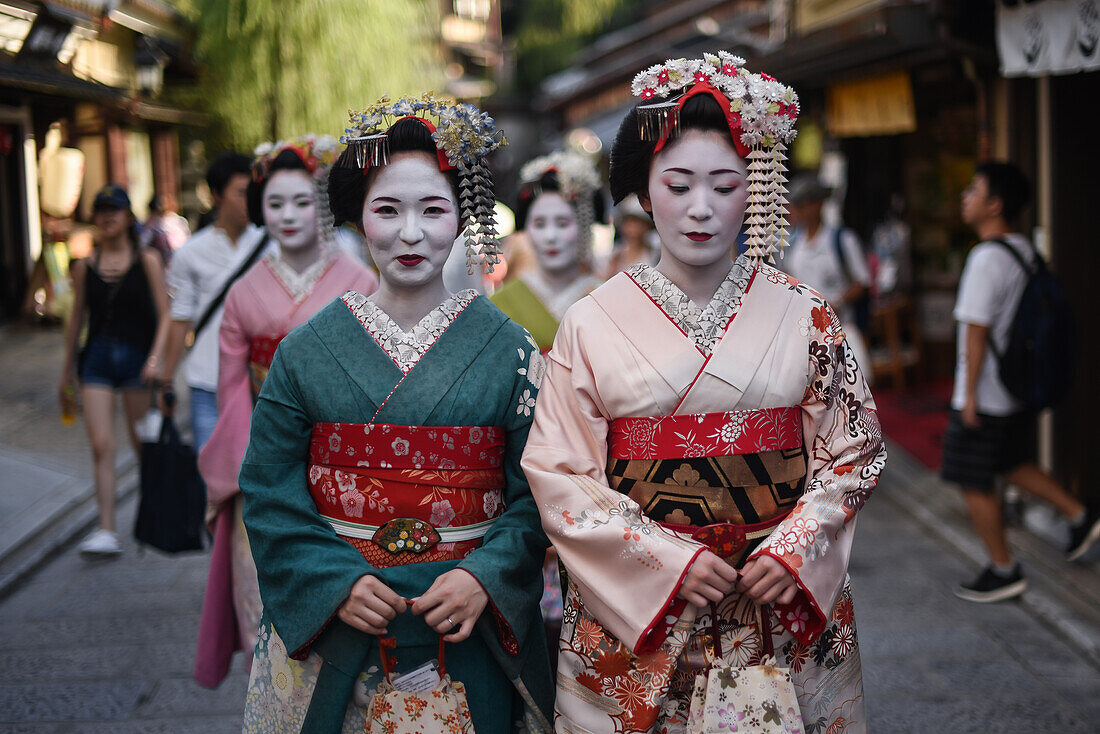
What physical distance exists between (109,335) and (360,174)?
4233 mm

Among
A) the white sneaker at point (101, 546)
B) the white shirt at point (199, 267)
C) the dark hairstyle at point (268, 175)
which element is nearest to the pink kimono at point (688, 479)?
the dark hairstyle at point (268, 175)

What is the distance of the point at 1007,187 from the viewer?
5266 mm

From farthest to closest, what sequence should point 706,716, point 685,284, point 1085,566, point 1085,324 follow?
point 1085,324
point 1085,566
point 685,284
point 706,716

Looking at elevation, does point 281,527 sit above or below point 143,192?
below

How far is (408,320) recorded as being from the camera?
2.65 meters

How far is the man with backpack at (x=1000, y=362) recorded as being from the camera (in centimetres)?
517

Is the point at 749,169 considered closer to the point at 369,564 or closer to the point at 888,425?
the point at 369,564

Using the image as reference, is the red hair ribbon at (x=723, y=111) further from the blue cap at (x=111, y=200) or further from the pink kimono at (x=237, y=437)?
the blue cap at (x=111, y=200)

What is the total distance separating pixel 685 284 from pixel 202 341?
295 centimetres

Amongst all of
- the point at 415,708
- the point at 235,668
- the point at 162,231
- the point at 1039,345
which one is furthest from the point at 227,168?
the point at 162,231

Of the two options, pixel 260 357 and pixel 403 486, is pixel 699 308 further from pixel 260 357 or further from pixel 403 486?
pixel 260 357

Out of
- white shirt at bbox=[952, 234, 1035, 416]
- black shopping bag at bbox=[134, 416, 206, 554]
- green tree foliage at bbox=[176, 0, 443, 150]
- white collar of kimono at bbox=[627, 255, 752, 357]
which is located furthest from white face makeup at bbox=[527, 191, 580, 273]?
green tree foliage at bbox=[176, 0, 443, 150]

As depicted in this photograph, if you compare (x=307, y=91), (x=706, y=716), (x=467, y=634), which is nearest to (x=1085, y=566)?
(x=706, y=716)

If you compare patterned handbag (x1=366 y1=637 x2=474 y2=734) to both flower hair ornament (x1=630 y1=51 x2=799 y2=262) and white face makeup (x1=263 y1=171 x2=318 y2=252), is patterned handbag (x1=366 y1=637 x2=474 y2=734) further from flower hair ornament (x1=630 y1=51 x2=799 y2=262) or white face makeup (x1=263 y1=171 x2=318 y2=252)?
white face makeup (x1=263 y1=171 x2=318 y2=252)
